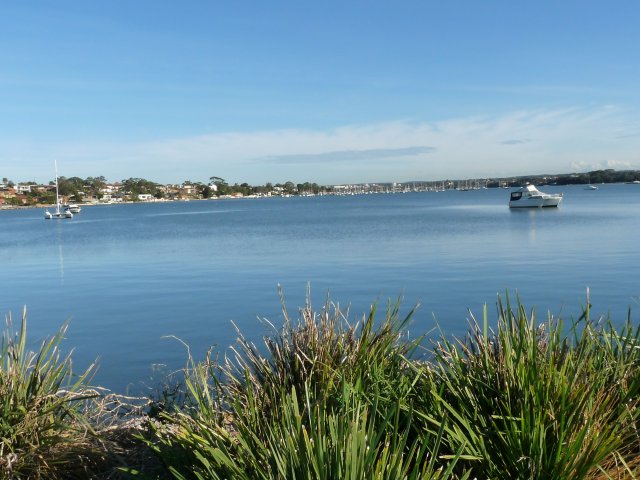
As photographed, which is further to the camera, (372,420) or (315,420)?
(315,420)

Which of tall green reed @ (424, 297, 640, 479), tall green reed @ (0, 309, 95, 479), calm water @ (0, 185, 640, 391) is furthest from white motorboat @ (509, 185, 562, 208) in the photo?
tall green reed @ (0, 309, 95, 479)

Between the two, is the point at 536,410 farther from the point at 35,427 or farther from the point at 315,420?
the point at 35,427

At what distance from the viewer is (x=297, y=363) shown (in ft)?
12.8

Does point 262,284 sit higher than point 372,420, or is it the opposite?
point 372,420

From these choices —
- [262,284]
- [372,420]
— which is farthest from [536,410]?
[262,284]

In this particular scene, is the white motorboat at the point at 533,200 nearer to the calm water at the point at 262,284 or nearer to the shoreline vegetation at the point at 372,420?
the calm water at the point at 262,284

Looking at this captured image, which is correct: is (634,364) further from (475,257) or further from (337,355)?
(475,257)

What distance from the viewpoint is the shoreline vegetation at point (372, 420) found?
252cm

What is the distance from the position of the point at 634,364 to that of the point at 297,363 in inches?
75.9

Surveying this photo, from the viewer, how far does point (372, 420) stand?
2.43 metres

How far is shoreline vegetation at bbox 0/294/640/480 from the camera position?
252cm

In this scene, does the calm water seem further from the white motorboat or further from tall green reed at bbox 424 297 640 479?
the white motorboat

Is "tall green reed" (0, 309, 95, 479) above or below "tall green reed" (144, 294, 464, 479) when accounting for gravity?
below

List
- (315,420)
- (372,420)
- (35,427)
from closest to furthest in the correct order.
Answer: (372,420) → (315,420) → (35,427)
